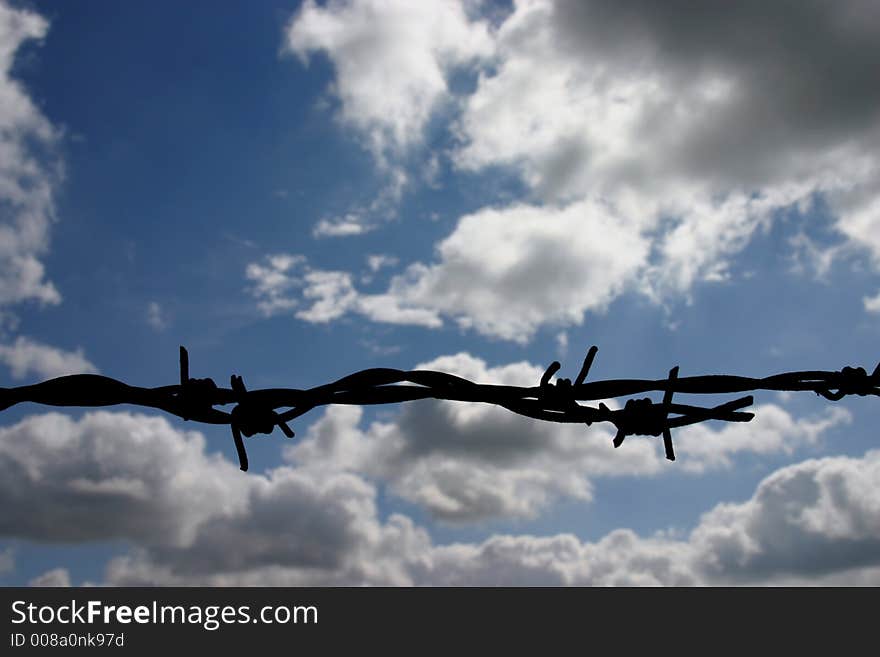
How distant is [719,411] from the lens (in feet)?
13.5

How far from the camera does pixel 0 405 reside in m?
3.96

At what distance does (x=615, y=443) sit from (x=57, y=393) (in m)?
2.71

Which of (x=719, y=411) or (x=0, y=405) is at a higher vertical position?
(x=0, y=405)

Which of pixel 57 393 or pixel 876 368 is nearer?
pixel 57 393

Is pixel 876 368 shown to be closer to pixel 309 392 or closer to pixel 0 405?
pixel 309 392

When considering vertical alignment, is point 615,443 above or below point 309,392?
below

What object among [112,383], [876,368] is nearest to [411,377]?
[112,383]

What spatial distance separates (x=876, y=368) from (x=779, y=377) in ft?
1.72

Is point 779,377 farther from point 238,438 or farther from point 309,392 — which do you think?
point 238,438

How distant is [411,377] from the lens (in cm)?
391
